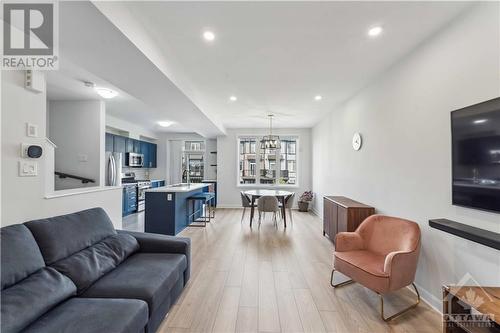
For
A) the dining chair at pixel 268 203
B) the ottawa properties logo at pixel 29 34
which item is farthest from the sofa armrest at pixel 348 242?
the ottawa properties logo at pixel 29 34

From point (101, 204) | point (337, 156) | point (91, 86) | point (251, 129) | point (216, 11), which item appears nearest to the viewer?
point (216, 11)

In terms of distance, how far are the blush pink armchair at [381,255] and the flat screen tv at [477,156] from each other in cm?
62

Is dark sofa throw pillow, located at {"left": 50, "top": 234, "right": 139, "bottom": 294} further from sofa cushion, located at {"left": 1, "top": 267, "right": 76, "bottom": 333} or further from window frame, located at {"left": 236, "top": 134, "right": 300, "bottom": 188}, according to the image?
window frame, located at {"left": 236, "top": 134, "right": 300, "bottom": 188}

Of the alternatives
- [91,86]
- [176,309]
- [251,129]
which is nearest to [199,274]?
[176,309]

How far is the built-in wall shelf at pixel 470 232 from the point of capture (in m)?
1.51

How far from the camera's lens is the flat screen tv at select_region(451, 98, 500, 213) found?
5.30 ft

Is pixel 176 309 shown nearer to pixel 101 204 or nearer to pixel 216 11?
pixel 101 204

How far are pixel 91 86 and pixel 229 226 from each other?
3.71 m

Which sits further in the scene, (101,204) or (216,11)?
(101,204)

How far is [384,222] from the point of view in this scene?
8.68ft

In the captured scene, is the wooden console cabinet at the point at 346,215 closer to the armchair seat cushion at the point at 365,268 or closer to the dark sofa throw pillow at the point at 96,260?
the armchair seat cushion at the point at 365,268

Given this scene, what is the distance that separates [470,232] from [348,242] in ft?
3.79

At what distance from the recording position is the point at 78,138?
14.2 ft

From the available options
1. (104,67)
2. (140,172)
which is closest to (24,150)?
(104,67)
